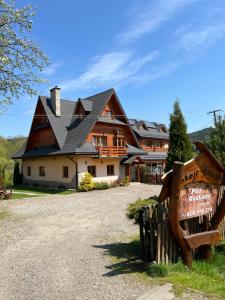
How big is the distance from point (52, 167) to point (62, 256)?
81.4 ft

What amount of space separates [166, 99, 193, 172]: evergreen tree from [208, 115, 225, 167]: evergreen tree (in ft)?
11.7

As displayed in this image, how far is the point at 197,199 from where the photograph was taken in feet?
26.8

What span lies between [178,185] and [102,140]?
26.2 m

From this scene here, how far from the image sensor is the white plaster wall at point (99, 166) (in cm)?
3031

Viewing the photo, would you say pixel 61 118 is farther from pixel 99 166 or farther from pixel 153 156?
pixel 153 156

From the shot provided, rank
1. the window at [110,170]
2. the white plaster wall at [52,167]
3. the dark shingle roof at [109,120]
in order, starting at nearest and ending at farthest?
the white plaster wall at [52,167], the dark shingle roof at [109,120], the window at [110,170]

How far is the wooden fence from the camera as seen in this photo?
7.57 metres

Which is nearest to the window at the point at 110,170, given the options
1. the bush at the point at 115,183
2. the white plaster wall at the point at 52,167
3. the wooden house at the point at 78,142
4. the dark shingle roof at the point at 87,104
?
the wooden house at the point at 78,142

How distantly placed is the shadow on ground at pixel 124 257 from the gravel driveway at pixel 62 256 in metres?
0.13

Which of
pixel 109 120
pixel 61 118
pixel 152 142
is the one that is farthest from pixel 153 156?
pixel 61 118

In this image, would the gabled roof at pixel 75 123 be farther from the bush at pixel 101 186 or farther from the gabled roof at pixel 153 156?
the gabled roof at pixel 153 156

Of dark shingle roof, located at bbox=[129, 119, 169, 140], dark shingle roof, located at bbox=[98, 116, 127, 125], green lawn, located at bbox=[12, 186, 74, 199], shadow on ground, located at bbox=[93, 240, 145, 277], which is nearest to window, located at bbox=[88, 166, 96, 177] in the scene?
green lawn, located at bbox=[12, 186, 74, 199]

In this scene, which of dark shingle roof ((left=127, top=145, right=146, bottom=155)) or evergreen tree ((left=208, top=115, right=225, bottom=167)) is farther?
dark shingle roof ((left=127, top=145, right=146, bottom=155))

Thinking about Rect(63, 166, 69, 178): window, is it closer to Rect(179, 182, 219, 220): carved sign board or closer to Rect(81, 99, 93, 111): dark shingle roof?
Rect(81, 99, 93, 111): dark shingle roof
